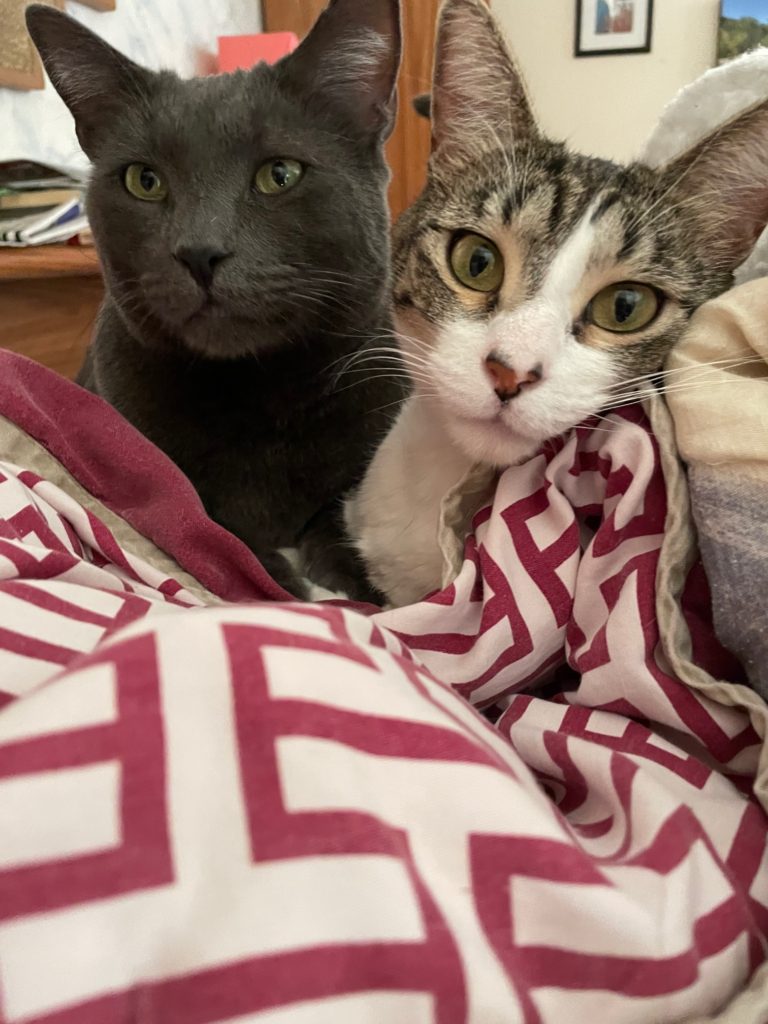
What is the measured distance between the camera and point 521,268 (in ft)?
2.17

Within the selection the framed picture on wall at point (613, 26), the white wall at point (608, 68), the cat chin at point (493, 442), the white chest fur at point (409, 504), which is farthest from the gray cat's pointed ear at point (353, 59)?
the framed picture on wall at point (613, 26)

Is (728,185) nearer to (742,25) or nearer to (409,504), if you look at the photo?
(409,504)

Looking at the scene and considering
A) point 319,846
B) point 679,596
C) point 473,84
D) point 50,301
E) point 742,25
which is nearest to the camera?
point 319,846

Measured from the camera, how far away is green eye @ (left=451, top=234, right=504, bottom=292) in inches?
27.2

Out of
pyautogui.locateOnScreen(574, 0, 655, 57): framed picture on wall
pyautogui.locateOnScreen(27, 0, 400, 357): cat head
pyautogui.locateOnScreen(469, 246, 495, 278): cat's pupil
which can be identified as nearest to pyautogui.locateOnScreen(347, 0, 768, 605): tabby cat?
pyautogui.locateOnScreen(469, 246, 495, 278): cat's pupil

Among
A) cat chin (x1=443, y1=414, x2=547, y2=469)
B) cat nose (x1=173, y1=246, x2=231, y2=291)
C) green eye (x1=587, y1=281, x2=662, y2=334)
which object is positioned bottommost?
cat chin (x1=443, y1=414, x2=547, y2=469)

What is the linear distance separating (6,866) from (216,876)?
7 cm

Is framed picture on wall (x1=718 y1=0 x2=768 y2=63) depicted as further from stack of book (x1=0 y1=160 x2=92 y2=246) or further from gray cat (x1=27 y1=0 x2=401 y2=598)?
gray cat (x1=27 y1=0 x2=401 y2=598)

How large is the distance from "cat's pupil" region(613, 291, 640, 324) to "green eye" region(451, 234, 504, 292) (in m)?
0.10

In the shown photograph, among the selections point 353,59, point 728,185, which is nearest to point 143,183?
point 353,59

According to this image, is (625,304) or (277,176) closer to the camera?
(625,304)

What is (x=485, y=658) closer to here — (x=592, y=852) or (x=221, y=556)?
(x=592, y=852)

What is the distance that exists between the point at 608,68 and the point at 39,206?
283 centimetres

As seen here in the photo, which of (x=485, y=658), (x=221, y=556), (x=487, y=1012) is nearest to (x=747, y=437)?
(x=485, y=658)
